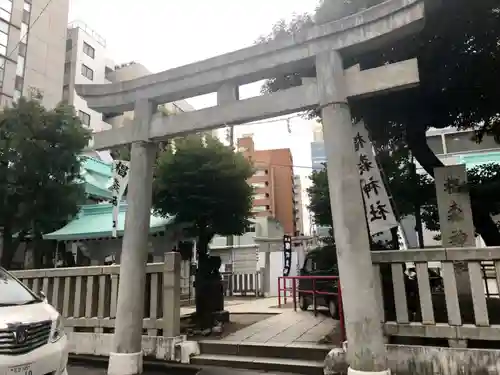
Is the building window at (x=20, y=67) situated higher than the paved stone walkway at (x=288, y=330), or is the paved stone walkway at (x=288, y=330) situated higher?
the building window at (x=20, y=67)

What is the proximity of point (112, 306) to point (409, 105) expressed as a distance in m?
7.08

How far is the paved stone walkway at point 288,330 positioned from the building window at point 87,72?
31843 millimetres

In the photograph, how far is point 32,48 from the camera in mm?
28344

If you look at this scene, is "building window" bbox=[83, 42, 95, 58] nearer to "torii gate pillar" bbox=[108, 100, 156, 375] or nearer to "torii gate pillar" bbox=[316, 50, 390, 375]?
"torii gate pillar" bbox=[108, 100, 156, 375]

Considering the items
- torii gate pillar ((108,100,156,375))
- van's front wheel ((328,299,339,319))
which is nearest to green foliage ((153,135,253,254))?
torii gate pillar ((108,100,156,375))

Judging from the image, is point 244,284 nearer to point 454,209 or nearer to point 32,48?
point 454,209

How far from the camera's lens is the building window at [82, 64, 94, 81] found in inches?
1374

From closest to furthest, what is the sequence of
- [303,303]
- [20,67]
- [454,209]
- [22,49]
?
[454,209] → [303,303] → [20,67] → [22,49]

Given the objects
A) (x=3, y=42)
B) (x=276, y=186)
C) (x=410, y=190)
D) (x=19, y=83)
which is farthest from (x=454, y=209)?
(x=276, y=186)

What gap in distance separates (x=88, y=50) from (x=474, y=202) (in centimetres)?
3631

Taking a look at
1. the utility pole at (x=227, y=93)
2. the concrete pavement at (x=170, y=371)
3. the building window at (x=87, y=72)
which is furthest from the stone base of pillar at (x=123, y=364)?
the building window at (x=87, y=72)

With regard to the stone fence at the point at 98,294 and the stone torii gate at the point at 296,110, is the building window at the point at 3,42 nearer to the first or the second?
the stone fence at the point at 98,294

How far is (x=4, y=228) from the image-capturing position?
14.0 m

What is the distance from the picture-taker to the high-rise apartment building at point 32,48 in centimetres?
2591
